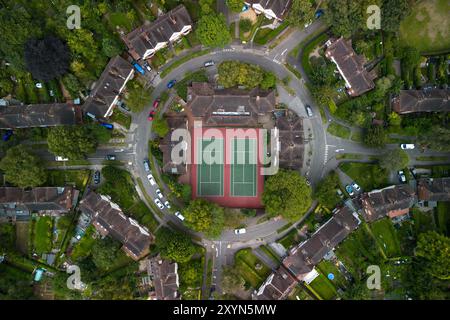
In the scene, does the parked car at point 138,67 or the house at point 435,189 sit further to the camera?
the parked car at point 138,67

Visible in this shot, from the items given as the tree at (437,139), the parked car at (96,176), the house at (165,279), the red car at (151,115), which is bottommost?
the house at (165,279)

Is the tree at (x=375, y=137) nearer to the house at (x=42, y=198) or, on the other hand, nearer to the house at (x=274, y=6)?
the house at (x=274, y=6)

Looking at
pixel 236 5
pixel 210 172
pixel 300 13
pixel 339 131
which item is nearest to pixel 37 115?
pixel 210 172

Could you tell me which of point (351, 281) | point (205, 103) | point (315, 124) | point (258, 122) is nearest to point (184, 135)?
point (205, 103)

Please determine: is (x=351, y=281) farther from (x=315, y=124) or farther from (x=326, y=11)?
(x=326, y=11)

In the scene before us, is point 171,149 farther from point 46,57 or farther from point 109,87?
point 46,57

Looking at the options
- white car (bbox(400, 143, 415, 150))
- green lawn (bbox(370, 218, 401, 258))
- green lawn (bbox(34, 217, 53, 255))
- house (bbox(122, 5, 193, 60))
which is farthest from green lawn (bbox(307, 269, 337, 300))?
house (bbox(122, 5, 193, 60))

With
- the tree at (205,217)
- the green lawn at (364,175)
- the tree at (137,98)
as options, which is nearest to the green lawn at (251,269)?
the tree at (205,217)
